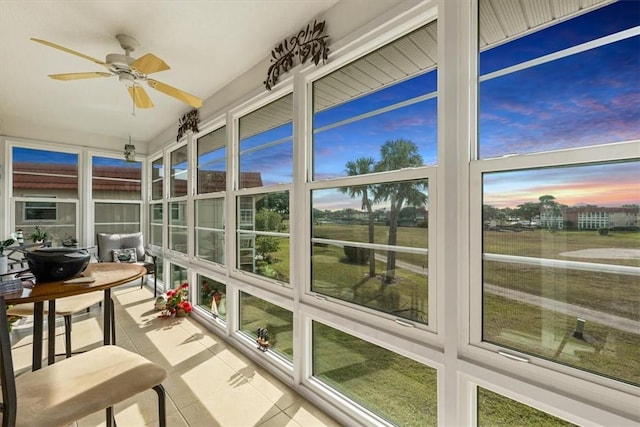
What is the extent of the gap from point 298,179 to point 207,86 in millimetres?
1825

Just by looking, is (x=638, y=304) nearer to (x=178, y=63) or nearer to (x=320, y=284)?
(x=320, y=284)

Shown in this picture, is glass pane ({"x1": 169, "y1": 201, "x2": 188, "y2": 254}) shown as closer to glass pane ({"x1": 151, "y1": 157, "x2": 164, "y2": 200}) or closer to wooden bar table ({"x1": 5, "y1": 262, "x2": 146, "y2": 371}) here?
glass pane ({"x1": 151, "y1": 157, "x2": 164, "y2": 200})

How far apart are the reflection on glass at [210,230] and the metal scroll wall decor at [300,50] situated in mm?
1595

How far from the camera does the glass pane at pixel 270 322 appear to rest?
251 centimetres

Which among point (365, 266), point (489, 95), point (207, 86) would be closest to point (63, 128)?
point (207, 86)

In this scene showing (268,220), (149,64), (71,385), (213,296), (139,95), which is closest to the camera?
(71,385)

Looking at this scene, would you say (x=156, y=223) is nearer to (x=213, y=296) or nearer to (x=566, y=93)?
(x=213, y=296)

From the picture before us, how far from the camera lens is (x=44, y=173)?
4.75m

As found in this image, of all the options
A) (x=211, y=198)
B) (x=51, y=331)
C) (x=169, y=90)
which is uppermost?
(x=169, y=90)

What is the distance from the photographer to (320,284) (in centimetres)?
216

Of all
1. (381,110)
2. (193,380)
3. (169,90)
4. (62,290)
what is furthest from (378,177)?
(193,380)

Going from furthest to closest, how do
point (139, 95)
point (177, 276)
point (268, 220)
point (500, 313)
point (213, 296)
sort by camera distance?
point (177, 276) < point (213, 296) < point (268, 220) < point (139, 95) < point (500, 313)

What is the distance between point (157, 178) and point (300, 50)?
436 cm

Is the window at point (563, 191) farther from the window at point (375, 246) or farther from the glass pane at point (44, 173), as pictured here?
the glass pane at point (44, 173)
